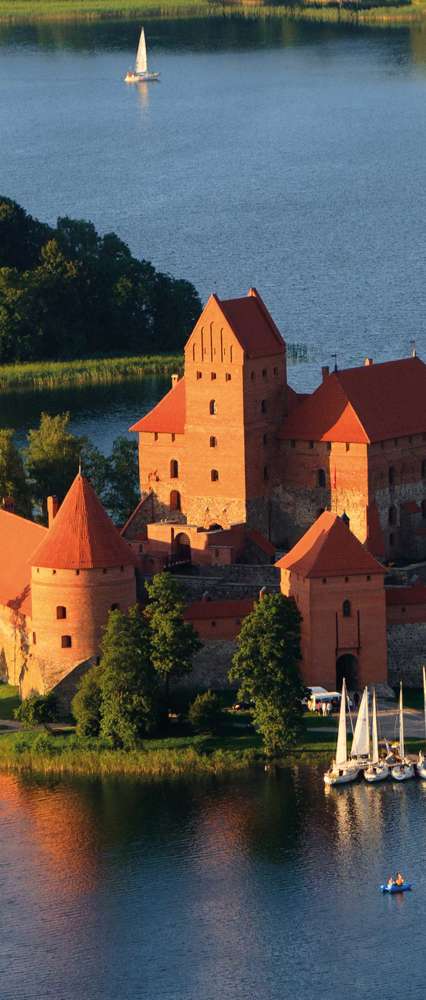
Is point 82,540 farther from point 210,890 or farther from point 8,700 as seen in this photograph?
point 210,890

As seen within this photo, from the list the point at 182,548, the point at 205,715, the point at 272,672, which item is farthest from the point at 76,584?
the point at 182,548

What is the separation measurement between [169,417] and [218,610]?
12.6 metres

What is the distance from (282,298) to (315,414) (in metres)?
57.3

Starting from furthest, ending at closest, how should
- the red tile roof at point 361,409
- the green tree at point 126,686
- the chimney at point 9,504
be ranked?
the chimney at point 9,504, the red tile roof at point 361,409, the green tree at point 126,686

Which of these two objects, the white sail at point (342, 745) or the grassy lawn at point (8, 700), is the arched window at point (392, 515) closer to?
the grassy lawn at point (8, 700)

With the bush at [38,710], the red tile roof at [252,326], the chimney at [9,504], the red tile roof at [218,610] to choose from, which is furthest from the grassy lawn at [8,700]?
the red tile roof at [252,326]

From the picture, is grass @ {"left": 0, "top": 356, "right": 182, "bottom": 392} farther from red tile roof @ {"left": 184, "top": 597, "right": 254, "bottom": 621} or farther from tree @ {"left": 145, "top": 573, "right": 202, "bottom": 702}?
tree @ {"left": 145, "top": 573, "right": 202, "bottom": 702}

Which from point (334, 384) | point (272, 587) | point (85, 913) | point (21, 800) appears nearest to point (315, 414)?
point (334, 384)

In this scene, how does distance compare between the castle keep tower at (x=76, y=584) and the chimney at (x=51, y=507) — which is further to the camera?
the chimney at (x=51, y=507)

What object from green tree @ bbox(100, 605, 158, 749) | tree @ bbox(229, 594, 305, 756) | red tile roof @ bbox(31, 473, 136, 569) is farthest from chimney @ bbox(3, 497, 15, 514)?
tree @ bbox(229, 594, 305, 756)

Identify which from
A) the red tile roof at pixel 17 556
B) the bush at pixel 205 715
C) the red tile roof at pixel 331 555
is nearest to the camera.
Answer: the bush at pixel 205 715

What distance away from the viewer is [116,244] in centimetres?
14950

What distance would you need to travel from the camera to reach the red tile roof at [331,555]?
91875 mm

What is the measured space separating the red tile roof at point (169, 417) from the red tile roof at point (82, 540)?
11472mm
